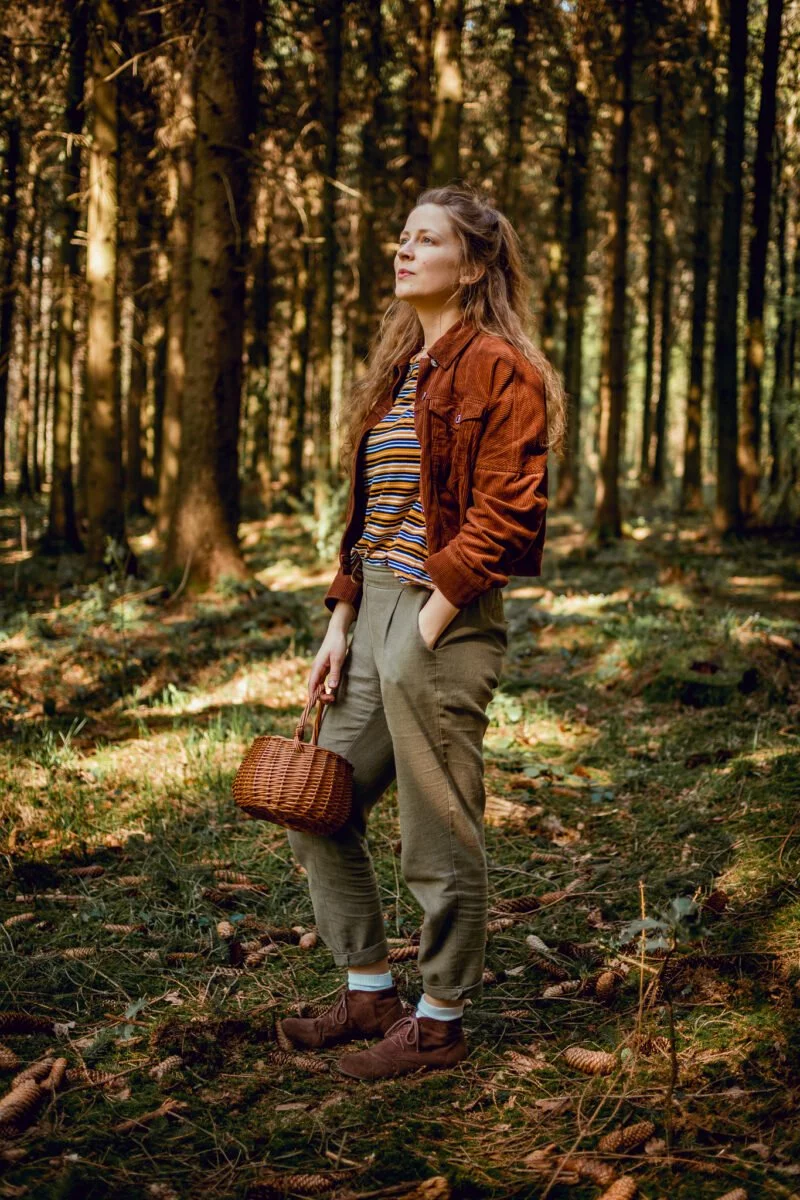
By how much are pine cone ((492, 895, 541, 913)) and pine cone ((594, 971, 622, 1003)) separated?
2.32 ft

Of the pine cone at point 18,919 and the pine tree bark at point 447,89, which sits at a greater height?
the pine tree bark at point 447,89

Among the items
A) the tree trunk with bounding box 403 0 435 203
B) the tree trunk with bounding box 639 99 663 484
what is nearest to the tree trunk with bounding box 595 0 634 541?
the tree trunk with bounding box 639 99 663 484

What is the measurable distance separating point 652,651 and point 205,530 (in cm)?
483

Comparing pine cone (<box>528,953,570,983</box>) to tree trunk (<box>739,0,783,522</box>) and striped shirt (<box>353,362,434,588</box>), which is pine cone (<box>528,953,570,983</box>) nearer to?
striped shirt (<box>353,362,434,588</box>)

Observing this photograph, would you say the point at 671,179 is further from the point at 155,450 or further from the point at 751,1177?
the point at 751,1177

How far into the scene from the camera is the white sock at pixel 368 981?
131 inches

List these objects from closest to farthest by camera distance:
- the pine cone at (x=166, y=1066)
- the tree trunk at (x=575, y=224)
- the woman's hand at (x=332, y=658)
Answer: the pine cone at (x=166, y=1066), the woman's hand at (x=332, y=658), the tree trunk at (x=575, y=224)

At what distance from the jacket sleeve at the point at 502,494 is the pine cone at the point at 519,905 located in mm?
1998

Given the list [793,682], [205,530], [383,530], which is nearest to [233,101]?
[205,530]

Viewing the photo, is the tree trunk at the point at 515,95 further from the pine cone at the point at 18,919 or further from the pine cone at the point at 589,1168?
the pine cone at the point at 589,1168

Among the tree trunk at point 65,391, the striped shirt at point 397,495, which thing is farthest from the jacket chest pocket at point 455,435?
the tree trunk at point 65,391

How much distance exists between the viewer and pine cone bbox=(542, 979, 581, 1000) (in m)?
3.60

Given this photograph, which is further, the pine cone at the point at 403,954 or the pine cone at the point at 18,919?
the pine cone at the point at 18,919

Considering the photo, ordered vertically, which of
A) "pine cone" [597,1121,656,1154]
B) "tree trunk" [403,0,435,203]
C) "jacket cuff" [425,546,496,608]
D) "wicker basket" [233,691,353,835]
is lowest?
"pine cone" [597,1121,656,1154]
